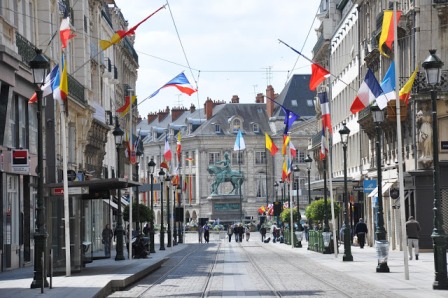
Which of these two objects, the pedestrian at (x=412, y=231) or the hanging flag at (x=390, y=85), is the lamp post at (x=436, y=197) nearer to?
the hanging flag at (x=390, y=85)

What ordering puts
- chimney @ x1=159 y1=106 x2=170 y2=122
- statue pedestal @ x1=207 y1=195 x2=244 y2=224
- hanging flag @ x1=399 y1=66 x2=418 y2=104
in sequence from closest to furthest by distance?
hanging flag @ x1=399 y1=66 x2=418 y2=104
statue pedestal @ x1=207 y1=195 x2=244 y2=224
chimney @ x1=159 y1=106 x2=170 y2=122

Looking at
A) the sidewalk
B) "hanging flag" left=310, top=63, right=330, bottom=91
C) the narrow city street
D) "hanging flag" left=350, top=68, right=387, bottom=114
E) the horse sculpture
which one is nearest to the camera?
the sidewalk

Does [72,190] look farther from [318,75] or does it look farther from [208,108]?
[208,108]

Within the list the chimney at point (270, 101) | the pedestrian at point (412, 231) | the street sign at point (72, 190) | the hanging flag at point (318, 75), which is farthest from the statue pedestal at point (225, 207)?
the street sign at point (72, 190)

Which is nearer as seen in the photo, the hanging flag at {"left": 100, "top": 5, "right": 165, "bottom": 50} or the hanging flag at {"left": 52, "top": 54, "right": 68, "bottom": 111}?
the hanging flag at {"left": 52, "top": 54, "right": 68, "bottom": 111}

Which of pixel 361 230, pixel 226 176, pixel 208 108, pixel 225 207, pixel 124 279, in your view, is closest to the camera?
pixel 124 279

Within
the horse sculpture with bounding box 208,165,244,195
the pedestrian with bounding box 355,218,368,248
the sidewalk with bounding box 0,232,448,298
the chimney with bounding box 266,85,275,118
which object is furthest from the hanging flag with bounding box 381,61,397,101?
the chimney with bounding box 266,85,275,118

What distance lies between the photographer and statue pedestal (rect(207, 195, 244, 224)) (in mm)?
132125

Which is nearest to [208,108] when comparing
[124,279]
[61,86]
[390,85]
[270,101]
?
[270,101]

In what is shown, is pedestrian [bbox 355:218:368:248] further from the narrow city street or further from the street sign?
the street sign

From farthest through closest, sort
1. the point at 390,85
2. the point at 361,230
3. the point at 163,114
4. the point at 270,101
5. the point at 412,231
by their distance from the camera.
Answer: the point at 163,114, the point at 270,101, the point at 361,230, the point at 412,231, the point at 390,85

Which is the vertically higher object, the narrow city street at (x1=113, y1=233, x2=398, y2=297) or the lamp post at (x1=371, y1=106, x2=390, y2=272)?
the lamp post at (x1=371, y1=106, x2=390, y2=272)

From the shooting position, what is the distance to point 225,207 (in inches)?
5221

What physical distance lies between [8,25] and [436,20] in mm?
18925
